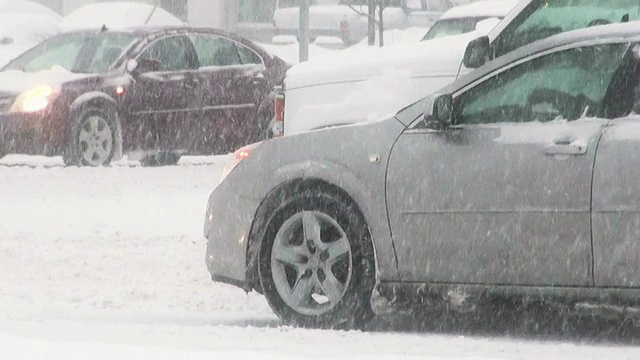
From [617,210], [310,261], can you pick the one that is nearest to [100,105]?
[310,261]

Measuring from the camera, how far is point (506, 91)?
330 inches

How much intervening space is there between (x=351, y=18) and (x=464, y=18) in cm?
2188

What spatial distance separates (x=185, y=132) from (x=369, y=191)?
434 inches

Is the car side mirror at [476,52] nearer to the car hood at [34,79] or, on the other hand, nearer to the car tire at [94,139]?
the car tire at [94,139]

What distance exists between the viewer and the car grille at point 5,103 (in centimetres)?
1848

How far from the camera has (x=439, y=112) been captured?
8.23m

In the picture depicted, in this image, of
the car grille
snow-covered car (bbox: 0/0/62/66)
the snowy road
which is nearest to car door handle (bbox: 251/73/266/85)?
the car grille

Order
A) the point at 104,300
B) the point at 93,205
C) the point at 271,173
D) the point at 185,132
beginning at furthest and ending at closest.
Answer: the point at 185,132 → the point at 93,205 → the point at 104,300 → the point at 271,173

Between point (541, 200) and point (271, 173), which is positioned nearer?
point (541, 200)

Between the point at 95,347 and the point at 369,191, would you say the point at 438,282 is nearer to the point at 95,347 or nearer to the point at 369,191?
the point at 369,191

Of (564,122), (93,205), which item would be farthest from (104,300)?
(93,205)

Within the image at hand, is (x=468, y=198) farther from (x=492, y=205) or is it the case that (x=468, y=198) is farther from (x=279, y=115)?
(x=279, y=115)

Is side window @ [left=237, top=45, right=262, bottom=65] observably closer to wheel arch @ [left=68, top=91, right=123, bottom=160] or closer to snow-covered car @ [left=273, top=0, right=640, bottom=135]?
wheel arch @ [left=68, top=91, right=123, bottom=160]

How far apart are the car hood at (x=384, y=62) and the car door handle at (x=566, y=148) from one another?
2776mm
